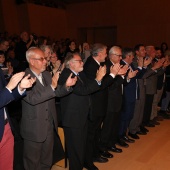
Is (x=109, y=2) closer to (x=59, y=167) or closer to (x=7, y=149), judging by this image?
(x=59, y=167)

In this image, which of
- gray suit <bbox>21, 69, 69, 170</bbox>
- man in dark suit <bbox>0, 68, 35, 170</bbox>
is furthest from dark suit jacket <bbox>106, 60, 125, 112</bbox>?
man in dark suit <bbox>0, 68, 35, 170</bbox>

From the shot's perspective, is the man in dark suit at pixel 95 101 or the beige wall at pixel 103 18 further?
the beige wall at pixel 103 18

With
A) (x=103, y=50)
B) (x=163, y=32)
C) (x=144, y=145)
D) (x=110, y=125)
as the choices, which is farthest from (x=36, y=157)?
(x=163, y=32)

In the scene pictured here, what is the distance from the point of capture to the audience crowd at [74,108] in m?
2.00

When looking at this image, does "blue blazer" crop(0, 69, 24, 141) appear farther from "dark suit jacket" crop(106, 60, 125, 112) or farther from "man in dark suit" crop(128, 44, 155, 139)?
"man in dark suit" crop(128, 44, 155, 139)

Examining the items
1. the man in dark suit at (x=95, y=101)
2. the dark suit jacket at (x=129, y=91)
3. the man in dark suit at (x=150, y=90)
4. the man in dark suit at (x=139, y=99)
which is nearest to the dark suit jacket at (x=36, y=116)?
the man in dark suit at (x=95, y=101)

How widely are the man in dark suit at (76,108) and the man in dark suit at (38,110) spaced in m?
0.19

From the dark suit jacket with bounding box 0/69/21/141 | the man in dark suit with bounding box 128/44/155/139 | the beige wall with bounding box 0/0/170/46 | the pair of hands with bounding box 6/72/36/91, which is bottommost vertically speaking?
the man in dark suit with bounding box 128/44/155/139

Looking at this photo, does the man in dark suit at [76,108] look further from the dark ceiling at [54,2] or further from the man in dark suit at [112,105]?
the dark ceiling at [54,2]

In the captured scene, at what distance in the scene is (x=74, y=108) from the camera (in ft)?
7.88

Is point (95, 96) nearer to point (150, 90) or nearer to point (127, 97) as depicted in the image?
point (127, 97)

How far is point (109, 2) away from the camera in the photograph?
10312mm

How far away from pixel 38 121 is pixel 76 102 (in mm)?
477

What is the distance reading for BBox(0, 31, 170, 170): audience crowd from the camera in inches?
78.6
